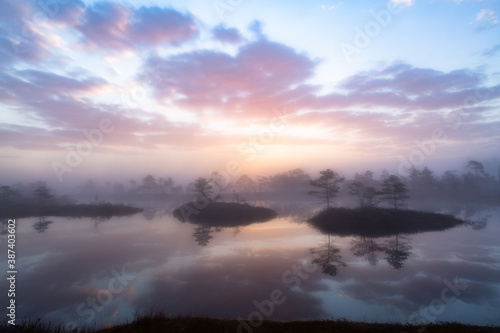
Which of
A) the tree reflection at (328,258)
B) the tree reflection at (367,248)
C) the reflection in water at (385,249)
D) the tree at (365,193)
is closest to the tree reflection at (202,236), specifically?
the tree reflection at (328,258)

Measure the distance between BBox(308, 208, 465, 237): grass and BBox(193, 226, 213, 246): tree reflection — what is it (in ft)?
49.1

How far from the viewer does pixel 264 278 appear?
51.9 feet

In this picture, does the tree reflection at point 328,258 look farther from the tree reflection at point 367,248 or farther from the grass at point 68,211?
the grass at point 68,211

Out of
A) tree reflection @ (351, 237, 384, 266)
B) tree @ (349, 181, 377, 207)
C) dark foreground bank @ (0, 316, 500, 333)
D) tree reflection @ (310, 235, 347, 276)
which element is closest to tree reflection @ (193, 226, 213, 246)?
tree reflection @ (310, 235, 347, 276)

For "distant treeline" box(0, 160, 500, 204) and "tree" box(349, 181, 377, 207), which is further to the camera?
"distant treeline" box(0, 160, 500, 204)

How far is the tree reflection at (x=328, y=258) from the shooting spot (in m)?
17.2

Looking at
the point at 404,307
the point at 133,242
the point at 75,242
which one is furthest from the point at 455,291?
the point at 75,242

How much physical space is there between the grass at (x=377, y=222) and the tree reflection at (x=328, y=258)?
27.3 ft

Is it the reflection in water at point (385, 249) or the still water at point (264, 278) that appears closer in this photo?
the still water at point (264, 278)

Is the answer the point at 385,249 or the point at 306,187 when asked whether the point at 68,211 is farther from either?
the point at 306,187

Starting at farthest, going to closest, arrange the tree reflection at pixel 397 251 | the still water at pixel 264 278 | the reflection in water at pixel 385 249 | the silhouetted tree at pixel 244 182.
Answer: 1. the silhouetted tree at pixel 244 182
2. the reflection in water at pixel 385 249
3. the tree reflection at pixel 397 251
4. the still water at pixel 264 278

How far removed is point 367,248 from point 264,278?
41.8 feet

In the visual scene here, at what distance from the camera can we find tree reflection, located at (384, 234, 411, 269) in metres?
18.8

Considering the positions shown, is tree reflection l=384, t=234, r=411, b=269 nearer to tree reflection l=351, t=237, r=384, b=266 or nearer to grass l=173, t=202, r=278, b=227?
tree reflection l=351, t=237, r=384, b=266
